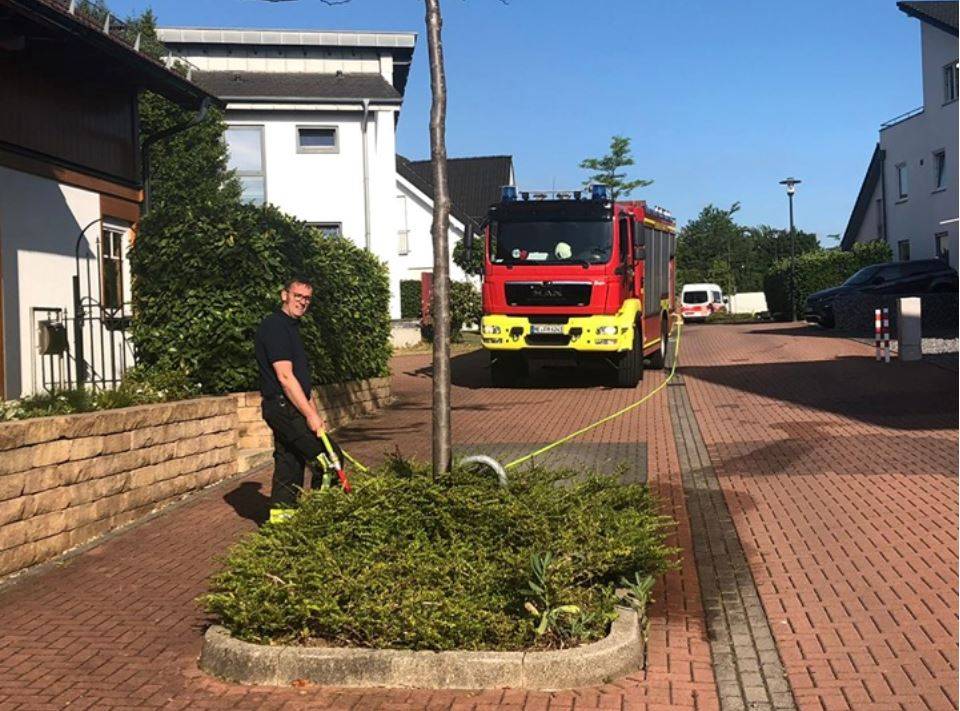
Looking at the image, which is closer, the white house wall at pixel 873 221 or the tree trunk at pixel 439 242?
the tree trunk at pixel 439 242

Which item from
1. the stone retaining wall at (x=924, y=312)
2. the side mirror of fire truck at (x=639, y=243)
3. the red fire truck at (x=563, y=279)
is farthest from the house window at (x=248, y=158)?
the stone retaining wall at (x=924, y=312)

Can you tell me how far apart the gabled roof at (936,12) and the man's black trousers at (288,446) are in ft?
103

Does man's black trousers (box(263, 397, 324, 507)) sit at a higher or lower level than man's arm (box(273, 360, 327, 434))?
lower

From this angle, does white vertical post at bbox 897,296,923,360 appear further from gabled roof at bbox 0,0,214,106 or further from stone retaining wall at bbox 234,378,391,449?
gabled roof at bbox 0,0,214,106

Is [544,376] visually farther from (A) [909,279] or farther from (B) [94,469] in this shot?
(B) [94,469]

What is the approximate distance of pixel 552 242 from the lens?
18891 millimetres

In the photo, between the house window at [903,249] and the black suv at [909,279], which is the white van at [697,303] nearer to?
the house window at [903,249]

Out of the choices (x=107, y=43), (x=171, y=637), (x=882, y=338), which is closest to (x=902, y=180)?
(x=882, y=338)

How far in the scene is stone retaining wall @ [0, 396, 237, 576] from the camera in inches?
284

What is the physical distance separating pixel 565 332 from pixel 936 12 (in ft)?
73.2

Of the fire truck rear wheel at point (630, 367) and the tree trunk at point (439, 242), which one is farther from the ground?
the tree trunk at point (439, 242)

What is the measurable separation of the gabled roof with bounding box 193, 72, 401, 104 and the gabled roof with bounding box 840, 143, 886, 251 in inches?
754

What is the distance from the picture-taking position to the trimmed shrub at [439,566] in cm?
510

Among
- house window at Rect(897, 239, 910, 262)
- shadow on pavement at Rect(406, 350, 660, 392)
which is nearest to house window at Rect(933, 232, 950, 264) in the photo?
house window at Rect(897, 239, 910, 262)
